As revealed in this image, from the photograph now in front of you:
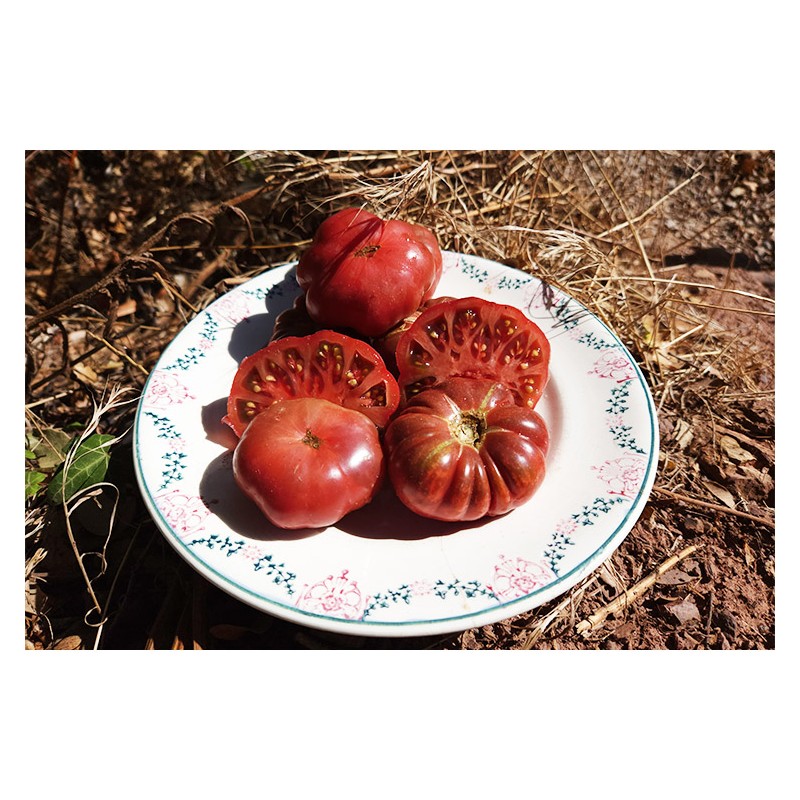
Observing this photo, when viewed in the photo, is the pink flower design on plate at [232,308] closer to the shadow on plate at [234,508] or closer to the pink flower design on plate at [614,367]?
the shadow on plate at [234,508]

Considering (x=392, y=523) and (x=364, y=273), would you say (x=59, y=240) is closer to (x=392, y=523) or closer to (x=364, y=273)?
(x=364, y=273)

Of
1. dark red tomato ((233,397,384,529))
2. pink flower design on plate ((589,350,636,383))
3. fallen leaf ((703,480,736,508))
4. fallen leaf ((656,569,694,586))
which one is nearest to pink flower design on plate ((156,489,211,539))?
dark red tomato ((233,397,384,529))

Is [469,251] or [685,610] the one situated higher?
[469,251]

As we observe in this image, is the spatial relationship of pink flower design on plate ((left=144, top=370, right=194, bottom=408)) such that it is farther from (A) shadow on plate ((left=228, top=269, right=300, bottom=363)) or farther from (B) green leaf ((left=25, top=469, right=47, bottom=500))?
(B) green leaf ((left=25, top=469, right=47, bottom=500))

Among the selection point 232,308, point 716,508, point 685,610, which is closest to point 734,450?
point 716,508

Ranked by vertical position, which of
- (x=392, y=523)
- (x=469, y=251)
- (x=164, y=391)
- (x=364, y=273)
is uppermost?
(x=469, y=251)

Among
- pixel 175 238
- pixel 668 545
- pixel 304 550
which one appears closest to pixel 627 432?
pixel 668 545
